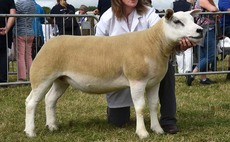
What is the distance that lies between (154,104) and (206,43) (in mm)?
4836

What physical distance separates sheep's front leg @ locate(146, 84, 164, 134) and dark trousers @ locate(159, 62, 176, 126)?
0.21m

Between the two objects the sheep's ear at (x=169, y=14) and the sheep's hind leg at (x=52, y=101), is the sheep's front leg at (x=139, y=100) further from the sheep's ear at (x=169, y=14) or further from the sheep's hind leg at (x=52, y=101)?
the sheep's hind leg at (x=52, y=101)

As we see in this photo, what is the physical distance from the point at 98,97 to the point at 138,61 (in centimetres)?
301

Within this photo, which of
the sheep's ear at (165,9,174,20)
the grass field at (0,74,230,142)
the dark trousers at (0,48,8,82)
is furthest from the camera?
the dark trousers at (0,48,8,82)

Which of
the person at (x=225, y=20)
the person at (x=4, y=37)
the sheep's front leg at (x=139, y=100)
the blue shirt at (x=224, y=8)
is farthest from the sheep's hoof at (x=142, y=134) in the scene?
the blue shirt at (x=224, y=8)

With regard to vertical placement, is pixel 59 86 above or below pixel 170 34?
below

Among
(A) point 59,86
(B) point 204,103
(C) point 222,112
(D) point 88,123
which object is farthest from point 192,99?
(A) point 59,86

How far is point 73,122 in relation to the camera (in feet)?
18.1


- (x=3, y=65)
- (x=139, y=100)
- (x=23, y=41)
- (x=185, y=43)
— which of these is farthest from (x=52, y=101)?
(x=23, y=41)

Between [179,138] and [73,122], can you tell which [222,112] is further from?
[73,122]

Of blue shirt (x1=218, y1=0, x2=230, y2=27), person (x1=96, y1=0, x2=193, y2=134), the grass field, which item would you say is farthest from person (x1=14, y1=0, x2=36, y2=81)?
person (x1=96, y1=0, x2=193, y2=134)

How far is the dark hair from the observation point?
4922 millimetres

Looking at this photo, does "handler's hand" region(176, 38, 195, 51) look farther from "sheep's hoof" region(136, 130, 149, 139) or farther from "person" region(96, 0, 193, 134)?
"sheep's hoof" region(136, 130, 149, 139)

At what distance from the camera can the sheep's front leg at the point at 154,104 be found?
4.71m
